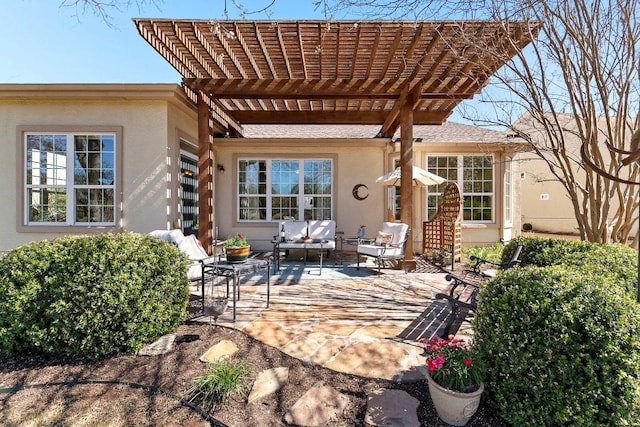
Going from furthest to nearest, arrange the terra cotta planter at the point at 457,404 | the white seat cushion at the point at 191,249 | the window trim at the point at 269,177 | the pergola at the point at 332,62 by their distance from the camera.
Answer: the window trim at the point at 269,177
the white seat cushion at the point at 191,249
the pergola at the point at 332,62
the terra cotta planter at the point at 457,404

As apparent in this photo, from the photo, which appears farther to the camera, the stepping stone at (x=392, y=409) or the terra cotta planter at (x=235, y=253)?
the terra cotta planter at (x=235, y=253)

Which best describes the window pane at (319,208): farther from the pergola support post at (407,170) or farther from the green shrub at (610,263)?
the green shrub at (610,263)

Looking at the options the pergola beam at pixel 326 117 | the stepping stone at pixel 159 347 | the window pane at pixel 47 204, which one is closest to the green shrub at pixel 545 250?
the stepping stone at pixel 159 347

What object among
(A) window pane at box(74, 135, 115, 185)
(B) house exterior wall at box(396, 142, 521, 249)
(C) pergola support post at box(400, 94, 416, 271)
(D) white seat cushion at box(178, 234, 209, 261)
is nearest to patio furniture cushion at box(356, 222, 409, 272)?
(C) pergola support post at box(400, 94, 416, 271)

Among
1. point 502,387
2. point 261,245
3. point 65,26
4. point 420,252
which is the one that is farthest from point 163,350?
point 420,252

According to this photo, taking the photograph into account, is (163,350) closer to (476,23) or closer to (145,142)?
(145,142)

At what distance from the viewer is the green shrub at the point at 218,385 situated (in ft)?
7.86

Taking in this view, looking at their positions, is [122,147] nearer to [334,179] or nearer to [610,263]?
[334,179]

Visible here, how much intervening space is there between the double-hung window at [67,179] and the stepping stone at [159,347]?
483 cm

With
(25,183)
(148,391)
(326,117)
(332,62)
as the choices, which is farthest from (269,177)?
(148,391)

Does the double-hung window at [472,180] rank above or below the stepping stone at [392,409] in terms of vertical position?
above

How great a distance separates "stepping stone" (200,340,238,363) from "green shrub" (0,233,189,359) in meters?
0.66

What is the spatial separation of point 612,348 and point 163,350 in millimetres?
3658

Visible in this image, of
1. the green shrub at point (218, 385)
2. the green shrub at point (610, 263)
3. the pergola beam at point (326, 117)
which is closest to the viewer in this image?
the green shrub at point (218, 385)
